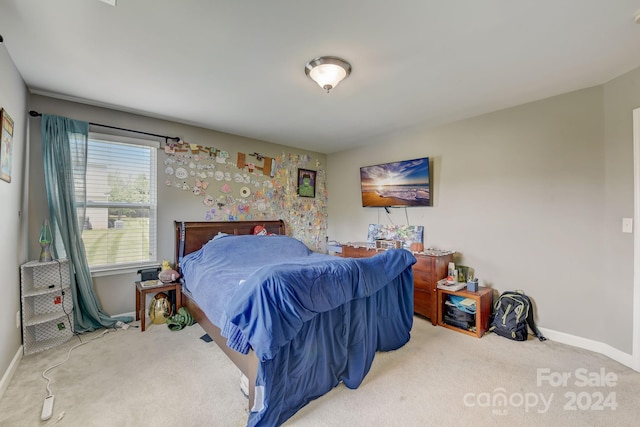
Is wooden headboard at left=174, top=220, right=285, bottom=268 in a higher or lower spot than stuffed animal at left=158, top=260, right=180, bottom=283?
higher

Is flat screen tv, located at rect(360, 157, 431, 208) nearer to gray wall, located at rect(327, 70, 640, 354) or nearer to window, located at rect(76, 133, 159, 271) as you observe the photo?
gray wall, located at rect(327, 70, 640, 354)

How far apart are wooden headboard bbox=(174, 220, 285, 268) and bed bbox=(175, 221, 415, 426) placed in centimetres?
62

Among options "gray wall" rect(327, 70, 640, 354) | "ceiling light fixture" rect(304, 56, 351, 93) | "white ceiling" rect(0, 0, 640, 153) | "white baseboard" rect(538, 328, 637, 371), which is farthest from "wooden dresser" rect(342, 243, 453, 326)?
"ceiling light fixture" rect(304, 56, 351, 93)

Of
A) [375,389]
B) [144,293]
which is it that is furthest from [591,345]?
[144,293]

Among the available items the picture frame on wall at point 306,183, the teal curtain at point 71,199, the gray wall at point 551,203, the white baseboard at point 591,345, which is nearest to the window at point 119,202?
the teal curtain at point 71,199

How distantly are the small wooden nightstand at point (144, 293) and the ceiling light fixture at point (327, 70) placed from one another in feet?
8.52

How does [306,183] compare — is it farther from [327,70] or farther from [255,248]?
[327,70]

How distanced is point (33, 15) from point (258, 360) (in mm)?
2364

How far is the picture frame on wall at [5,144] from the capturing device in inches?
69.5

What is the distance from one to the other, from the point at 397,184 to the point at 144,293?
3.29 meters

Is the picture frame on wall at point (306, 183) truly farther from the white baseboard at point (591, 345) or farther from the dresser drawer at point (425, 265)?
the white baseboard at point (591, 345)

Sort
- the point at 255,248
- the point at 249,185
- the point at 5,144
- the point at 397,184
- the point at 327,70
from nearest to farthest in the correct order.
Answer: the point at 5,144 < the point at 327,70 < the point at 255,248 < the point at 397,184 < the point at 249,185

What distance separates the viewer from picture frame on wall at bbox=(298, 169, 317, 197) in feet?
15.0

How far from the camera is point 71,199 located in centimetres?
260
